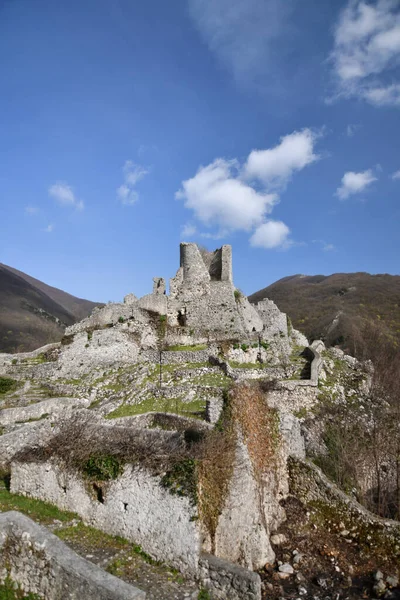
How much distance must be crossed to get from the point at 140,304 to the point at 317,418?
46.4 feet

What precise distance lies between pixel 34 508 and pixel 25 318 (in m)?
51.5

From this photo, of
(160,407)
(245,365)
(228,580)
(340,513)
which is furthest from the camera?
(245,365)

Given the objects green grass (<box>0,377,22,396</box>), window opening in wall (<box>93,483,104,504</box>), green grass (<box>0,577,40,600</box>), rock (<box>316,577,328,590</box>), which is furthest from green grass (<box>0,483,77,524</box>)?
green grass (<box>0,377,22,396</box>)

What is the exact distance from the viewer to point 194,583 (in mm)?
6992

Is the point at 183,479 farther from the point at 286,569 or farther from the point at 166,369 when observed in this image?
the point at 166,369

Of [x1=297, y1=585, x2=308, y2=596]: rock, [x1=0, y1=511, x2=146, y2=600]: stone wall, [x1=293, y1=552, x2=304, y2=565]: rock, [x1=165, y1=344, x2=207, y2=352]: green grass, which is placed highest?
[x1=165, y1=344, x2=207, y2=352]: green grass

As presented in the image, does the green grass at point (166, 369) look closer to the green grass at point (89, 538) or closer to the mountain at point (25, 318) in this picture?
the green grass at point (89, 538)

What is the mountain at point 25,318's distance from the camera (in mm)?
46406

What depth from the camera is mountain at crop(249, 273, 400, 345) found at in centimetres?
4906

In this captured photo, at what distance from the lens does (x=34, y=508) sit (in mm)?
8648

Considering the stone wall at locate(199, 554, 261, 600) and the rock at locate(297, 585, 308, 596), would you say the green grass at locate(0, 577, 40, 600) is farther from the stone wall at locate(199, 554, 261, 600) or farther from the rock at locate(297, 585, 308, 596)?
the rock at locate(297, 585, 308, 596)

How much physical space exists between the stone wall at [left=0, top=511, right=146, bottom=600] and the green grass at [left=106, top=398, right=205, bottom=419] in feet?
29.3

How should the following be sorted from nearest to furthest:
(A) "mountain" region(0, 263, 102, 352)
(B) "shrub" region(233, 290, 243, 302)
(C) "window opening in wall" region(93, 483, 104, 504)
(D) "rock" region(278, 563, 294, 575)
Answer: (C) "window opening in wall" region(93, 483, 104, 504), (D) "rock" region(278, 563, 294, 575), (B) "shrub" region(233, 290, 243, 302), (A) "mountain" region(0, 263, 102, 352)

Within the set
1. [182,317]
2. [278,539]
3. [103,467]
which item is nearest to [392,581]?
[278,539]
